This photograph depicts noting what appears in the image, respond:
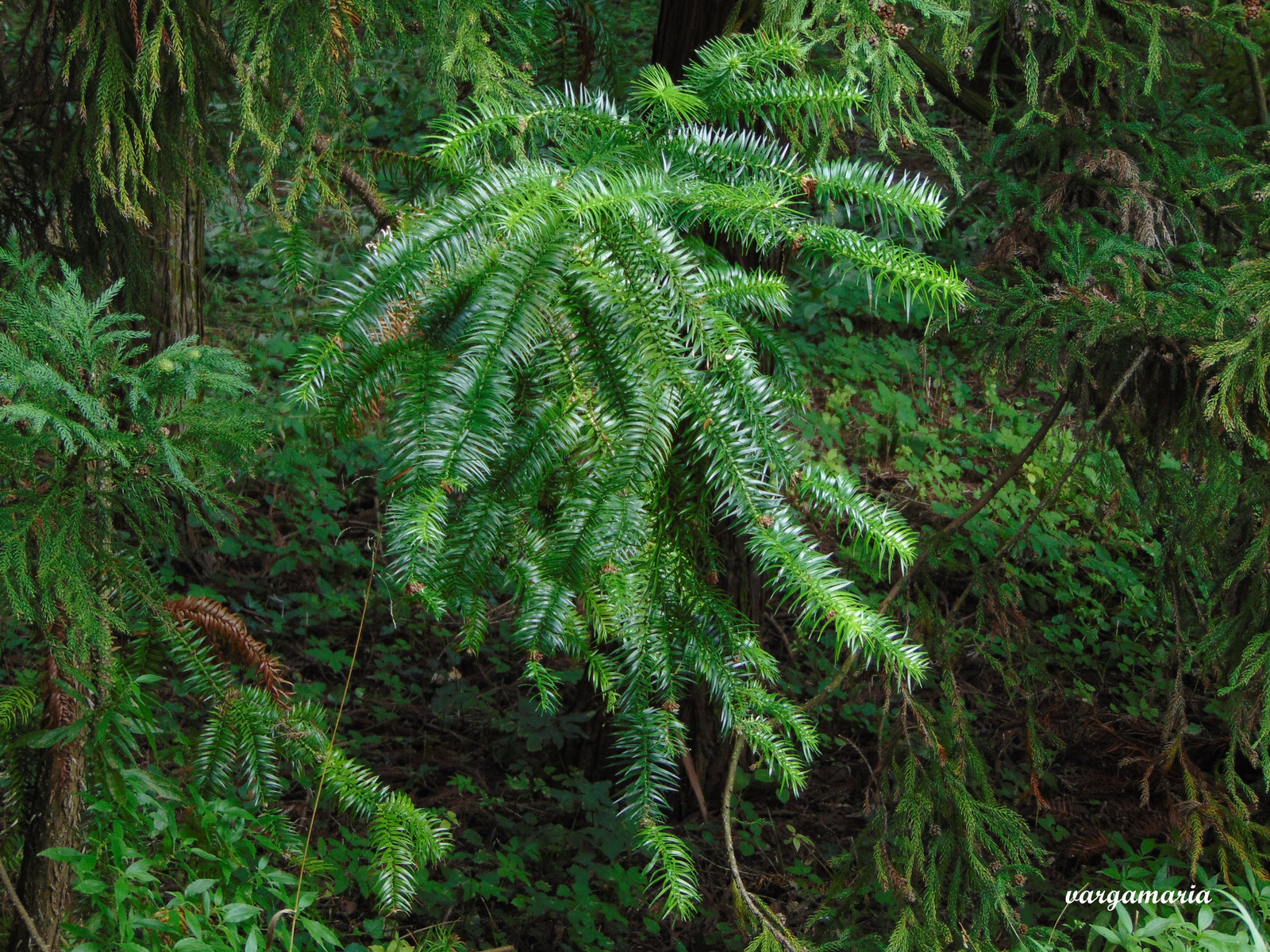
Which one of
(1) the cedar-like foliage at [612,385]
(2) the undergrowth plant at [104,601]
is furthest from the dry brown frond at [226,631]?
(1) the cedar-like foliage at [612,385]

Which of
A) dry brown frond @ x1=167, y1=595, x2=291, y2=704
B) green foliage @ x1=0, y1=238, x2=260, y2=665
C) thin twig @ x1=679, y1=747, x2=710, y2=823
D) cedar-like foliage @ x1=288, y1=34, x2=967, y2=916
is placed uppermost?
cedar-like foliage @ x1=288, y1=34, x2=967, y2=916

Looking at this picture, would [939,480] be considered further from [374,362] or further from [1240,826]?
[374,362]

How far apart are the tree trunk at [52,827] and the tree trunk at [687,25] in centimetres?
237

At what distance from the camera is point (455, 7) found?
2.29m

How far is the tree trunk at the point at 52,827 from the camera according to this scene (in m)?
1.96

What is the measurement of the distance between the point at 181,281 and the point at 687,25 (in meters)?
2.98

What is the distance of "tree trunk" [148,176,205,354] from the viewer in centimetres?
438

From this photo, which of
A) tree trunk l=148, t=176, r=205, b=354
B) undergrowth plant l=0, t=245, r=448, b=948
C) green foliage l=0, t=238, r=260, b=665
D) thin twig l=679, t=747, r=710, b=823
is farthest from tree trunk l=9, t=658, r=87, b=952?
tree trunk l=148, t=176, r=205, b=354

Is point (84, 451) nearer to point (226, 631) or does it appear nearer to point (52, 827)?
point (226, 631)

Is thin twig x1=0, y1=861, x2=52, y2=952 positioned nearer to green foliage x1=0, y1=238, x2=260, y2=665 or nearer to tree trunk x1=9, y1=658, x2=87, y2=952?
tree trunk x1=9, y1=658, x2=87, y2=952

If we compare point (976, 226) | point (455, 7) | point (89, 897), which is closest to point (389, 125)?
point (976, 226)

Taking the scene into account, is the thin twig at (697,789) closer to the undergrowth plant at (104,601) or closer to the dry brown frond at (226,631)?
the undergrowth plant at (104,601)

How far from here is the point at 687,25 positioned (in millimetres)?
→ 2846

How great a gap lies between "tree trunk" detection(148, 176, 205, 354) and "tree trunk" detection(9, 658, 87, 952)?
275 centimetres
